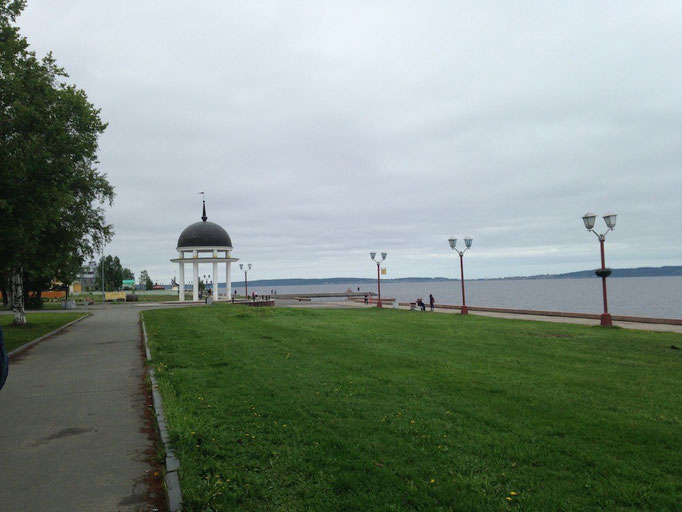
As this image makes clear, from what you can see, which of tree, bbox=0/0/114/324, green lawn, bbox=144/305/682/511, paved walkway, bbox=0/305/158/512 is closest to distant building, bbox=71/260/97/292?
tree, bbox=0/0/114/324

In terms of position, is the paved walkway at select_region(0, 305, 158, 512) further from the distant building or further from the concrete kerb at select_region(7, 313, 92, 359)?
the distant building

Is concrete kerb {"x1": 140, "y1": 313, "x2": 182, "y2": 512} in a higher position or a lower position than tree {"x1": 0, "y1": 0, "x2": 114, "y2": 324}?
lower

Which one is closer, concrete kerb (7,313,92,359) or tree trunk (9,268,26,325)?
concrete kerb (7,313,92,359)

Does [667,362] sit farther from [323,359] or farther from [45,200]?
[45,200]

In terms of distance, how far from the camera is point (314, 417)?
672 centimetres

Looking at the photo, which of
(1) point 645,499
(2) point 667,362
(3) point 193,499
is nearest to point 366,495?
(3) point 193,499

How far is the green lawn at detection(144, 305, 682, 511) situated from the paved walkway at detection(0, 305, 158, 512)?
0.59 metres

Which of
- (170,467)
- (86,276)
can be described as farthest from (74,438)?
(86,276)

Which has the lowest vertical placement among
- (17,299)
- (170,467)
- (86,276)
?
(170,467)

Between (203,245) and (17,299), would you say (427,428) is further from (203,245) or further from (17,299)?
(203,245)

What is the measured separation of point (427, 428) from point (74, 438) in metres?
4.55

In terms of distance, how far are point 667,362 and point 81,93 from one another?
18533 millimetres

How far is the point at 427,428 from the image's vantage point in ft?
20.0

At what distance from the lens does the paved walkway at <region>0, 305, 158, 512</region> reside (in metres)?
4.66
